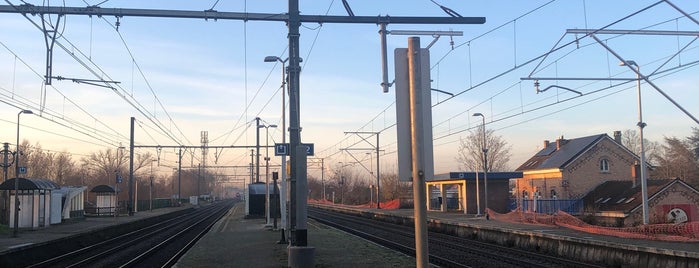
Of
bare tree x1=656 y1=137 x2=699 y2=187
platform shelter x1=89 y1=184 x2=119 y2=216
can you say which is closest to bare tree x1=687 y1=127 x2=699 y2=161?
bare tree x1=656 y1=137 x2=699 y2=187

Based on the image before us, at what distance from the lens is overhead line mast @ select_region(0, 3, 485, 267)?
15.0 metres

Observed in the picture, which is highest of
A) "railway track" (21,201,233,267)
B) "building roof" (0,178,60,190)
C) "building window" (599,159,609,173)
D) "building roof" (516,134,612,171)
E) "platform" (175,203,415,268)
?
"building roof" (516,134,612,171)

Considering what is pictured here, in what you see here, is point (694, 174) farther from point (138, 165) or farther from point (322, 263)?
point (138, 165)

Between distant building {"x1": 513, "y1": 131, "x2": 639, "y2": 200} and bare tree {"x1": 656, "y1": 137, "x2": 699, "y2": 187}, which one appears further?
bare tree {"x1": 656, "y1": 137, "x2": 699, "y2": 187}

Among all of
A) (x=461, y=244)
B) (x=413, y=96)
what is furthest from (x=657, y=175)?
(x=413, y=96)

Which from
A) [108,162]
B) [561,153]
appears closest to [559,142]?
[561,153]

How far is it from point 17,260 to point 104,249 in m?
5.45

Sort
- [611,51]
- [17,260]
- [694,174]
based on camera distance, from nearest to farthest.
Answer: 1. [611,51]
2. [17,260]
3. [694,174]

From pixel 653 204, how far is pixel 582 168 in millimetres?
13468

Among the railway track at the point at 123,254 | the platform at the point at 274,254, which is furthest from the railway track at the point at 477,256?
the railway track at the point at 123,254

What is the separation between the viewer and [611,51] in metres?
20.9

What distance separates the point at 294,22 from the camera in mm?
16875

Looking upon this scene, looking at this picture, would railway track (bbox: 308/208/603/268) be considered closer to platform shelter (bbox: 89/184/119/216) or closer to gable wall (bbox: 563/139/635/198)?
gable wall (bbox: 563/139/635/198)

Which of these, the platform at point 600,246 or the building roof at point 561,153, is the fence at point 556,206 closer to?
the building roof at point 561,153
